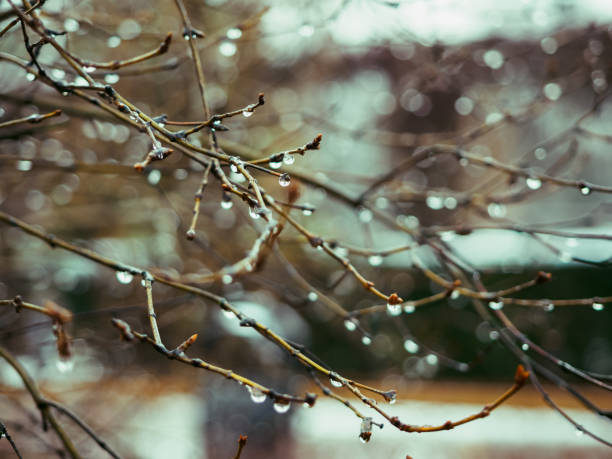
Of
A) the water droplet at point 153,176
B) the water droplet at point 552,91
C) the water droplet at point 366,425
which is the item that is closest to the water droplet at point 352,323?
the water droplet at point 366,425

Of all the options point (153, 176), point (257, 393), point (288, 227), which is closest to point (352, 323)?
point (257, 393)

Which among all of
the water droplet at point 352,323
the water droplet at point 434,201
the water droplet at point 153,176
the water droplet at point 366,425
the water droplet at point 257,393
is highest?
the water droplet at point 434,201

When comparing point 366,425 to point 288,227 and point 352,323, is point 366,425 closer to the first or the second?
point 352,323

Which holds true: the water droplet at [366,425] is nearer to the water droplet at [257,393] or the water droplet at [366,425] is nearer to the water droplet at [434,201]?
the water droplet at [257,393]

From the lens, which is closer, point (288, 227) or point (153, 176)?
point (153, 176)

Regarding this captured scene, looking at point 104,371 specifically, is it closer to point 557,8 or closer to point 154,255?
point 154,255

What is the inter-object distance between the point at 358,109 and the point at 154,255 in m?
7.78

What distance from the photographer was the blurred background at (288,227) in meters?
2.81

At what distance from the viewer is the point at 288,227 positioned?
552 centimetres

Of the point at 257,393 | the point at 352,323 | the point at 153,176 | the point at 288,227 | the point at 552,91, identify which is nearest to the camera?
the point at 257,393

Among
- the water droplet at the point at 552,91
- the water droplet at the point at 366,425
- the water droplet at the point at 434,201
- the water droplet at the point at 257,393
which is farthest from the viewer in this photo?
the water droplet at the point at 552,91

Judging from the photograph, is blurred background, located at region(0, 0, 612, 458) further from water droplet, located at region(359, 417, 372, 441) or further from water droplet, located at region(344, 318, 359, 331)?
water droplet, located at region(359, 417, 372, 441)

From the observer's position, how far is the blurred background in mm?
2807

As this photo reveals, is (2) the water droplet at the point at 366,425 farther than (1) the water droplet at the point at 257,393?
No
